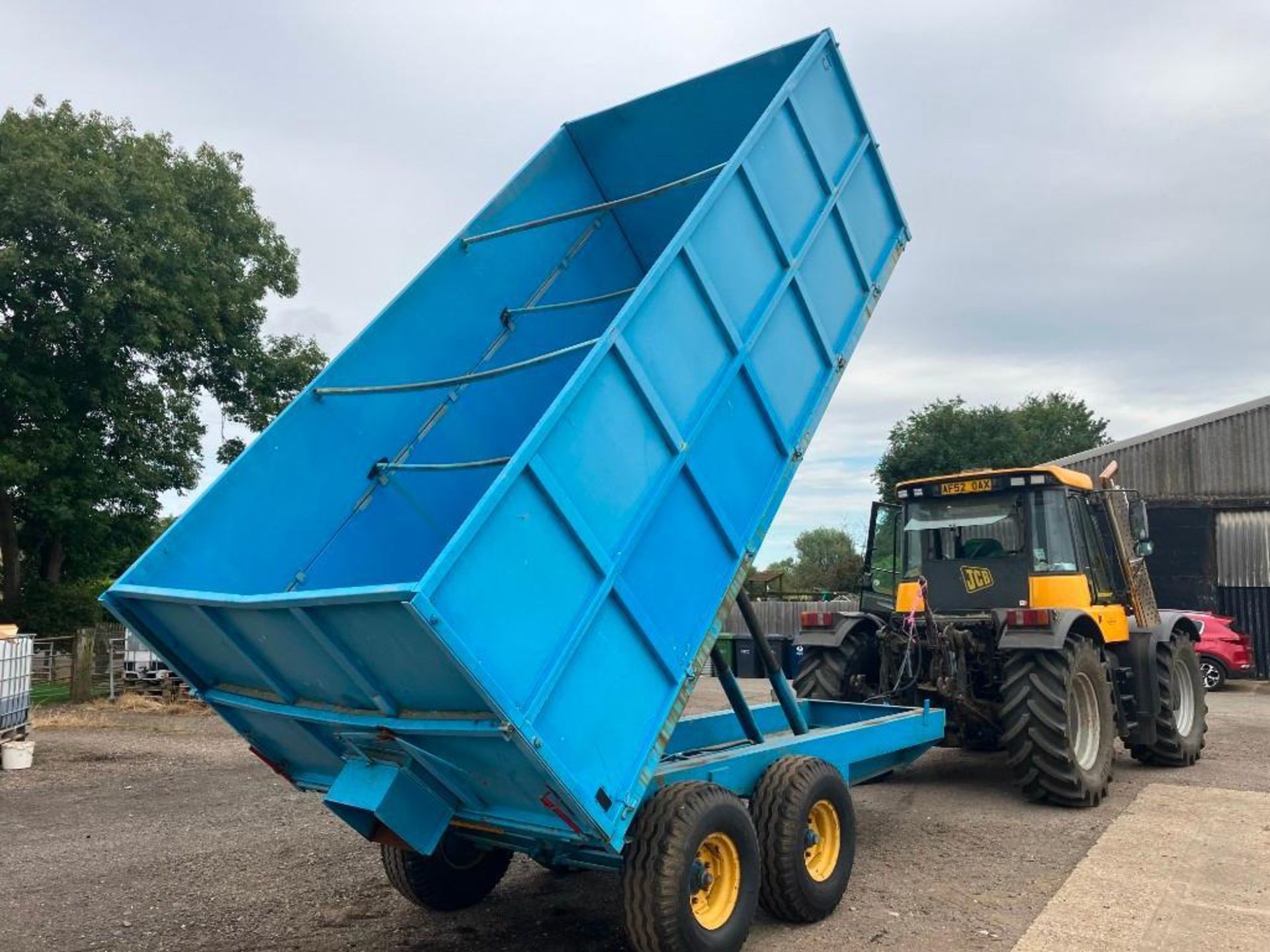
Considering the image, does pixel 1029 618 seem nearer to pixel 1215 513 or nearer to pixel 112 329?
pixel 1215 513

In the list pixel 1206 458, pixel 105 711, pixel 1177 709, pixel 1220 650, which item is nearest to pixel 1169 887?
pixel 1177 709

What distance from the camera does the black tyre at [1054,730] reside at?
716 centimetres

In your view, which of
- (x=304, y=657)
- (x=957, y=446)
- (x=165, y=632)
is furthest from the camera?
(x=957, y=446)

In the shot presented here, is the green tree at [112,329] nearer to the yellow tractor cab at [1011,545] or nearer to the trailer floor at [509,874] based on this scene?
the trailer floor at [509,874]

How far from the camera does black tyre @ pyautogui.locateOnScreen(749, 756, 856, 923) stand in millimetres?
4785

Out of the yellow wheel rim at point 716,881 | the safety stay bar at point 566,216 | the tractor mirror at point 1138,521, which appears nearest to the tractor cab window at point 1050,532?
the tractor mirror at point 1138,521

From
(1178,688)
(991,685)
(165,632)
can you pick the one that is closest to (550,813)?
(165,632)

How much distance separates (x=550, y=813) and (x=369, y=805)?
0.76 metres

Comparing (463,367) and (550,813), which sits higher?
(463,367)

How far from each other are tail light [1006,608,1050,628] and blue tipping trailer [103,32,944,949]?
1.44m

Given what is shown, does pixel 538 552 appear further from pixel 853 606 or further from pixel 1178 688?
pixel 853 606

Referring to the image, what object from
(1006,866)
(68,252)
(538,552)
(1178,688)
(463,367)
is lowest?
(1006,866)

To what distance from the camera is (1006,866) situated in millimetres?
5953

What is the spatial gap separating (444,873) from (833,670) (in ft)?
13.0
